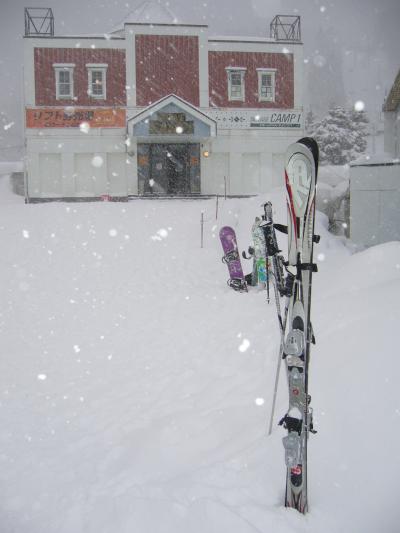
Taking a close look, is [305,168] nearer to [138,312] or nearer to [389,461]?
[389,461]

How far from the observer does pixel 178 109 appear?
2377 centimetres

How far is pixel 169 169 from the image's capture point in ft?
85.5

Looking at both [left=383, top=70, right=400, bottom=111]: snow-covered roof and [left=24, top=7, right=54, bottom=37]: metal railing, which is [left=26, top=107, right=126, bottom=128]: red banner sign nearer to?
[left=24, top=7, right=54, bottom=37]: metal railing

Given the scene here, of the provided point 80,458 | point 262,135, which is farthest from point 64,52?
point 80,458

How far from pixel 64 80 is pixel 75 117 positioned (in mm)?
2253

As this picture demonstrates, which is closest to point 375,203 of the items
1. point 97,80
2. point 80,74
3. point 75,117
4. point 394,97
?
point 394,97

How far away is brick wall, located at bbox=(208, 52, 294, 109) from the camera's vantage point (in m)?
26.0

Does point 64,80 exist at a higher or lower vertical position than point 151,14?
lower

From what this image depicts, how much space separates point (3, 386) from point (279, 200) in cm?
1273

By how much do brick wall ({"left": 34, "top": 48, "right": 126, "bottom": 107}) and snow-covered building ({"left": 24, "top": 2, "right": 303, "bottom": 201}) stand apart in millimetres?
55

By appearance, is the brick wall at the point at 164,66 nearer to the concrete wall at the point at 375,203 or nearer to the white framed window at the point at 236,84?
the white framed window at the point at 236,84

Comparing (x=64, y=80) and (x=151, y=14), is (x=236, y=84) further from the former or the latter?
(x=151, y=14)

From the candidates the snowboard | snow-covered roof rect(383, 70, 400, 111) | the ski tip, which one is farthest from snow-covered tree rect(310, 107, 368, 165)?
the ski tip

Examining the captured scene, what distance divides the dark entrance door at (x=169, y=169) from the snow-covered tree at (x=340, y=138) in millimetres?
22443
